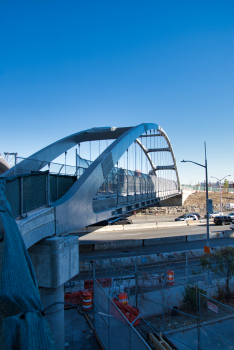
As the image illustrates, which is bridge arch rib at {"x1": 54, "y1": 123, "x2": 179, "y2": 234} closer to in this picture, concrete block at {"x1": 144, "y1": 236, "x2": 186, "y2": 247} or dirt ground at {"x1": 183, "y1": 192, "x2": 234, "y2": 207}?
concrete block at {"x1": 144, "y1": 236, "x2": 186, "y2": 247}

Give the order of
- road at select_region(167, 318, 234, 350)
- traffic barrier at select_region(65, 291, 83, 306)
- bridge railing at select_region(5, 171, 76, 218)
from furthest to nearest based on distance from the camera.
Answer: traffic barrier at select_region(65, 291, 83, 306) → road at select_region(167, 318, 234, 350) → bridge railing at select_region(5, 171, 76, 218)

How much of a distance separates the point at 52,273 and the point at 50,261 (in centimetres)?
32

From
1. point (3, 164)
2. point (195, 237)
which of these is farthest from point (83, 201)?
point (3, 164)

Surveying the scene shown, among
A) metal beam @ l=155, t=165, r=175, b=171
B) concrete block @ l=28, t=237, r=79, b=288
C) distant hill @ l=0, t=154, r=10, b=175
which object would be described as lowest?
concrete block @ l=28, t=237, r=79, b=288

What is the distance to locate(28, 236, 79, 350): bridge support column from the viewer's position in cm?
718

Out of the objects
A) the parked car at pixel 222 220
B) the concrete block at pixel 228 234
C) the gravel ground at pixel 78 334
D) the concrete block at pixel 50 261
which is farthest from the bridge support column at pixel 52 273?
the parked car at pixel 222 220

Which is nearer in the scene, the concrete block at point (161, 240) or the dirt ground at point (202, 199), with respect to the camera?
the concrete block at point (161, 240)

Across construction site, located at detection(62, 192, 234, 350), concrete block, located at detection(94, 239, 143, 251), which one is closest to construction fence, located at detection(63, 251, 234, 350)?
construction site, located at detection(62, 192, 234, 350)

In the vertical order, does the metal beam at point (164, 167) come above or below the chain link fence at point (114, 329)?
above

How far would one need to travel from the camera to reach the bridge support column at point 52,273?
7.18 meters

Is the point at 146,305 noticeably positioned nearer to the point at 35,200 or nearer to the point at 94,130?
the point at 35,200

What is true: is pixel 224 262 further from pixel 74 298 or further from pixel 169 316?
pixel 74 298

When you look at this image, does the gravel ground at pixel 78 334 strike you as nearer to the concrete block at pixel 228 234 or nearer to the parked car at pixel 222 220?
the concrete block at pixel 228 234

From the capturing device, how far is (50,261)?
7.25m
